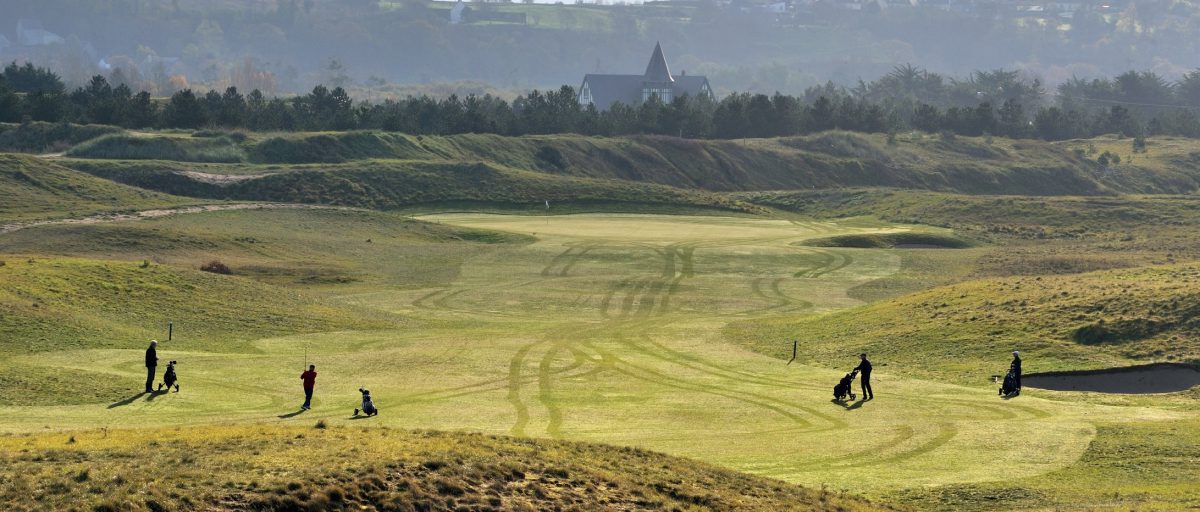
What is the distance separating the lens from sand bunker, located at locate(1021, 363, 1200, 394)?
5600 cm

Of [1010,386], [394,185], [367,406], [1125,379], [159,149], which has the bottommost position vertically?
[367,406]

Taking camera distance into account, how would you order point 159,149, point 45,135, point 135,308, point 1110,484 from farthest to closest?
point 45,135, point 159,149, point 135,308, point 1110,484

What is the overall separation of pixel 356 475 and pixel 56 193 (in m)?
105

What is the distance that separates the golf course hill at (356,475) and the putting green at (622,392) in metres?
4.45

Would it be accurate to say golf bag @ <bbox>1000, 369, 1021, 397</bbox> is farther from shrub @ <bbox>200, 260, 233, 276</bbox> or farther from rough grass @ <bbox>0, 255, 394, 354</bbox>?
shrub @ <bbox>200, 260, 233, 276</bbox>

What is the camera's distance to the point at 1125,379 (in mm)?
57000

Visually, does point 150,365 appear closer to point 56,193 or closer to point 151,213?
point 151,213

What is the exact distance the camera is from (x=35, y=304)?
63656 millimetres

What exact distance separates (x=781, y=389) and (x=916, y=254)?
66.2 meters

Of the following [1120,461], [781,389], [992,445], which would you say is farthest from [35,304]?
[1120,461]

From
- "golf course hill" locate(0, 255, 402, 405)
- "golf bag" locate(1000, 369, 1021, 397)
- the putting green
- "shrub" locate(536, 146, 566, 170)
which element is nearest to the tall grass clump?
"shrub" locate(536, 146, 566, 170)

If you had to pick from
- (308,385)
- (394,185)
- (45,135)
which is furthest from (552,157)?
(308,385)

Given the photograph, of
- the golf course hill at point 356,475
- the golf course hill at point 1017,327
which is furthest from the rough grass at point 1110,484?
the golf course hill at point 1017,327

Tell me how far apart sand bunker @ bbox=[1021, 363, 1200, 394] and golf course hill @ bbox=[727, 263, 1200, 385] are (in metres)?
0.59
